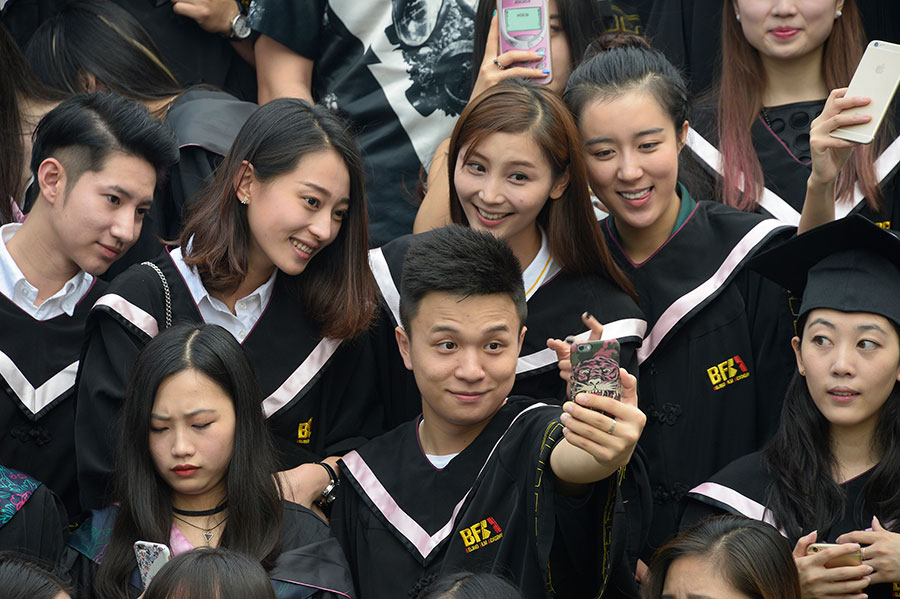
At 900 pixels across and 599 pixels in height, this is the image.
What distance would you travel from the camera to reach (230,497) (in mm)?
4348

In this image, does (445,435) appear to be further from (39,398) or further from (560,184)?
(39,398)

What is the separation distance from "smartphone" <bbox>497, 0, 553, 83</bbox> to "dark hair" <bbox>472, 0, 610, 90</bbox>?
0.61 feet

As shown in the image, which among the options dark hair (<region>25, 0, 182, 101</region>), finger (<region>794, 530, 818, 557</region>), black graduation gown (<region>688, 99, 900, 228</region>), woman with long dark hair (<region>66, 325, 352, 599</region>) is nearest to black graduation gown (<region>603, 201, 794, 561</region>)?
black graduation gown (<region>688, 99, 900, 228</region>)

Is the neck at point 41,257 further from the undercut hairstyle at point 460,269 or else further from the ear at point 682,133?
the ear at point 682,133

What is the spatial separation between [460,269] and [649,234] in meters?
1.05

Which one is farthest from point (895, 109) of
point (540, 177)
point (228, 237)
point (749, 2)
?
point (228, 237)

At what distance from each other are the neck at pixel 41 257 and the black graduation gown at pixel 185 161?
49cm

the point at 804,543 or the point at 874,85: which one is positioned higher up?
the point at 874,85

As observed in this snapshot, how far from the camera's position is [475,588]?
3.62 meters

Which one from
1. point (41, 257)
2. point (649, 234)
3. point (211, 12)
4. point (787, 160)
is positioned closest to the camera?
point (41, 257)

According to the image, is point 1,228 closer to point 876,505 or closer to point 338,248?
point 338,248

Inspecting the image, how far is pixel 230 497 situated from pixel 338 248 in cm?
107

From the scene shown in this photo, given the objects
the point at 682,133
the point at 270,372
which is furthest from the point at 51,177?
the point at 682,133

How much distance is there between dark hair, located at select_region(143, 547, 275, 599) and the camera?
367 centimetres
